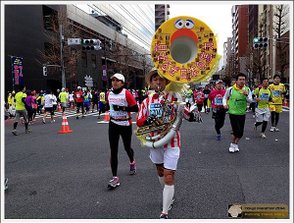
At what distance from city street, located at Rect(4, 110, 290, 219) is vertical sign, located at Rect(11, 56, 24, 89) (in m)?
20.5

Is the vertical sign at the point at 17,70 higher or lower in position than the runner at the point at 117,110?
higher

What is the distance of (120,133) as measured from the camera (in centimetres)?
493

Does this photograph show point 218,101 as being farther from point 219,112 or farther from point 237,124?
point 237,124

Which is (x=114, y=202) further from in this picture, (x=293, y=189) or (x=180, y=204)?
(x=293, y=189)

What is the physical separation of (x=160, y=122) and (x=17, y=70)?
26.7 meters

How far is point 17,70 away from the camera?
27.2 metres

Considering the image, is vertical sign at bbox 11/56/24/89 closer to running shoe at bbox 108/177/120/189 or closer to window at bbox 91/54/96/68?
window at bbox 91/54/96/68

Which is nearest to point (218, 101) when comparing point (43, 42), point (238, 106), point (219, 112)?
point (219, 112)

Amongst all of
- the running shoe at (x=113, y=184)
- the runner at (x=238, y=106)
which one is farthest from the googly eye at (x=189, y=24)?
the runner at (x=238, y=106)

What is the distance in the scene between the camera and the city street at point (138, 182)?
12.6 feet

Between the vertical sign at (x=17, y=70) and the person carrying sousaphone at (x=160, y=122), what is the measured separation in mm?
25721

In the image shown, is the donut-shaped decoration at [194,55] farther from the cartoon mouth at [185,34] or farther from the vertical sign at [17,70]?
the vertical sign at [17,70]

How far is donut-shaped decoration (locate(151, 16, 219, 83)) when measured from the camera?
316 cm

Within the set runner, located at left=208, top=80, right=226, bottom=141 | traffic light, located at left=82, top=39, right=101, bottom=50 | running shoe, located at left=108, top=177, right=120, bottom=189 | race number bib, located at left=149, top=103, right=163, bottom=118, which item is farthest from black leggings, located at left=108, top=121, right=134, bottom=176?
traffic light, located at left=82, top=39, right=101, bottom=50
